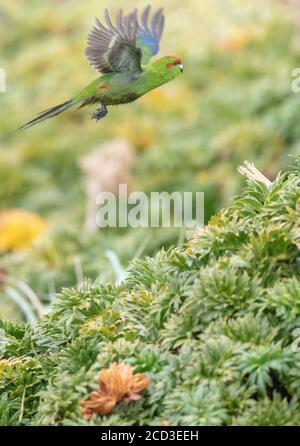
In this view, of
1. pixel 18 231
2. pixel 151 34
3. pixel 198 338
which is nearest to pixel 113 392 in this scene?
pixel 198 338

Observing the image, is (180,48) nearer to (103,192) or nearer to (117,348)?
(103,192)

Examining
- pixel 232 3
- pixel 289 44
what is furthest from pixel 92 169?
pixel 232 3

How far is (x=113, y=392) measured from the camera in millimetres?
1661

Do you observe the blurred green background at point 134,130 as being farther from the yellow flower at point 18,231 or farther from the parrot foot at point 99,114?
the parrot foot at point 99,114

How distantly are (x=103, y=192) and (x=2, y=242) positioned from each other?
963 millimetres

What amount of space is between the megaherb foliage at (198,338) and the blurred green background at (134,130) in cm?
245

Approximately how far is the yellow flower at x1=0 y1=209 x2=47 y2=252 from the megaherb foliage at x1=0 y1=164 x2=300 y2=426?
15.0 ft

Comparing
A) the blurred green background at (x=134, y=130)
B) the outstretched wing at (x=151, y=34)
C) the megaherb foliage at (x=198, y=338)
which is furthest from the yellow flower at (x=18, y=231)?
the megaherb foliage at (x=198, y=338)

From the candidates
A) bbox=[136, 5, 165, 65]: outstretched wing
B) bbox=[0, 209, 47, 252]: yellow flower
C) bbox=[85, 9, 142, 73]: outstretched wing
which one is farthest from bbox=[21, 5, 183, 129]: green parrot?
bbox=[0, 209, 47, 252]: yellow flower

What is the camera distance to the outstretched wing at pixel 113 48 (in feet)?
7.67

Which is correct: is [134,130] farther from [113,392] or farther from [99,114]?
[113,392]

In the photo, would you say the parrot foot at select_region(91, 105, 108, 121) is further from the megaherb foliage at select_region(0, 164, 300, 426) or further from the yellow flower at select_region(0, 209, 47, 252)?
the yellow flower at select_region(0, 209, 47, 252)

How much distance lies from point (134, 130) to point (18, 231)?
7.45ft

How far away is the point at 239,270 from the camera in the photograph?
5.81ft
